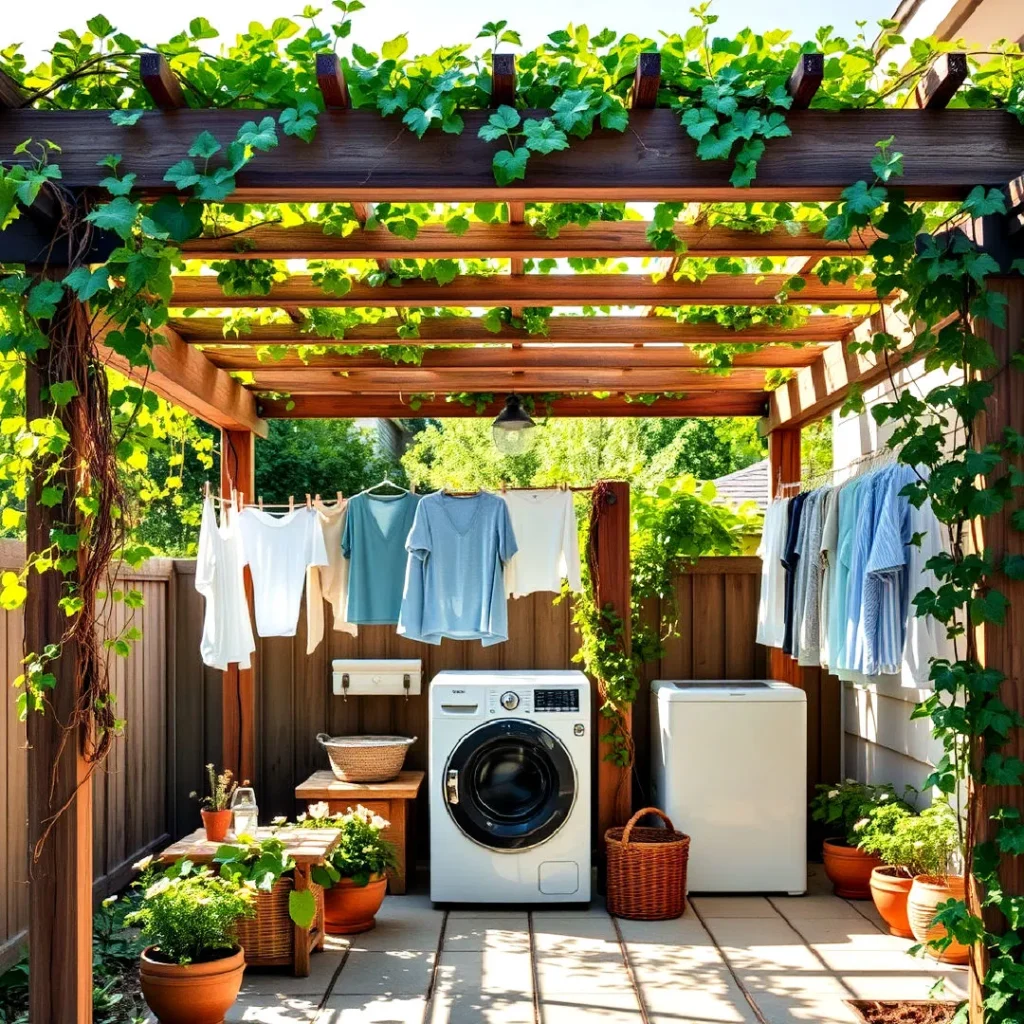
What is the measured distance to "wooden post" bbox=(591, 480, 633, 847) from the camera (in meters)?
5.91

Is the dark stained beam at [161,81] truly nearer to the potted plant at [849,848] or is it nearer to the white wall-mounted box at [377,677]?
the white wall-mounted box at [377,677]

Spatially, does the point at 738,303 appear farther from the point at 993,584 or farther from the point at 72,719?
the point at 72,719

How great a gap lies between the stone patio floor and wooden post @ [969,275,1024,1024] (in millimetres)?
1320

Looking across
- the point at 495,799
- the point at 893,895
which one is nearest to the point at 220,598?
the point at 495,799

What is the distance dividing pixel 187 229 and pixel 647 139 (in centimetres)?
112

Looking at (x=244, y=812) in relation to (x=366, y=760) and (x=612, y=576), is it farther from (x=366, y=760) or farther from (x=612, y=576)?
(x=612, y=576)

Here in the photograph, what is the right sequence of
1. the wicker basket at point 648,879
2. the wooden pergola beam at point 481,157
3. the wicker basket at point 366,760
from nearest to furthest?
1. the wooden pergola beam at point 481,157
2. the wicker basket at point 648,879
3. the wicker basket at point 366,760

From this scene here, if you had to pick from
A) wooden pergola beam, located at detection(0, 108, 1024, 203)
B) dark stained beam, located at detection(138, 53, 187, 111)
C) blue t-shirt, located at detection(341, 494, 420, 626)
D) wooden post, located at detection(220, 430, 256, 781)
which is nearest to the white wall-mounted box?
wooden post, located at detection(220, 430, 256, 781)

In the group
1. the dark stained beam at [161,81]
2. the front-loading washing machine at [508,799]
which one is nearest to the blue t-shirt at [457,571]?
the front-loading washing machine at [508,799]

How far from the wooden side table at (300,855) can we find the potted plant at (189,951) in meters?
0.37

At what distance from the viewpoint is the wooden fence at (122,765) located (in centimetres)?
419

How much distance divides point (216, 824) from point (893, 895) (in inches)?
104

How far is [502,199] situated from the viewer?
3014 millimetres

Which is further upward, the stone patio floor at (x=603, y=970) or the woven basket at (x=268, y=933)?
the woven basket at (x=268, y=933)
